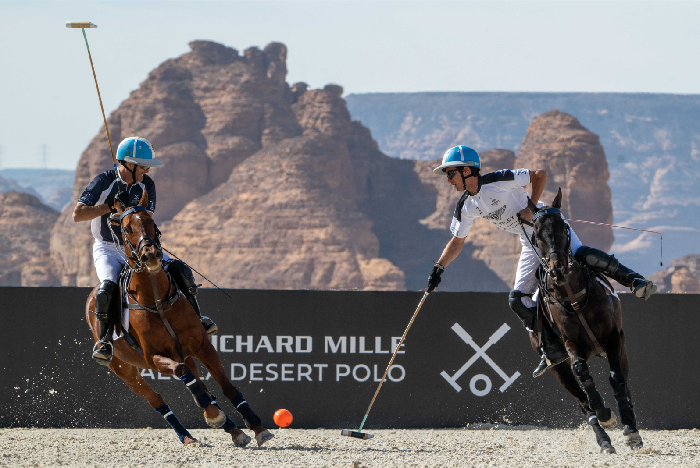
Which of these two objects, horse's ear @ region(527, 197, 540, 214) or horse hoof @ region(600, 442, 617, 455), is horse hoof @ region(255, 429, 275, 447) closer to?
horse hoof @ region(600, 442, 617, 455)

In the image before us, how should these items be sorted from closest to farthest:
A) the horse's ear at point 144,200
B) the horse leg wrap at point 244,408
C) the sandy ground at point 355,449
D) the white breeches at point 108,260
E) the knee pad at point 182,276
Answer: the sandy ground at point 355,449
the horse's ear at point 144,200
the horse leg wrap at point 244,408
the knee pad at point 182,276
the white breeches at point 108,260

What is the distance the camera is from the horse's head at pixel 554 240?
22.7 ft

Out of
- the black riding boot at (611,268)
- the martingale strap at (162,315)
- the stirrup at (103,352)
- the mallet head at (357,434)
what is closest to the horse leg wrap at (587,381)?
the black riding boot at (611,268)

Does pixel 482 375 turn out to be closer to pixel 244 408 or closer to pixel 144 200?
pixel 244 408

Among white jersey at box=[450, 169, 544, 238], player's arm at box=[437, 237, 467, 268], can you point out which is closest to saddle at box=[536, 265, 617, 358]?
white jersey at box=[450, 169, 544, 238]

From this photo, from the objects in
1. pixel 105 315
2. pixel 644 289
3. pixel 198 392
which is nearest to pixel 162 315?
pixel 105 315

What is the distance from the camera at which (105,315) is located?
24.3ft

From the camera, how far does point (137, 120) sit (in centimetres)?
9412

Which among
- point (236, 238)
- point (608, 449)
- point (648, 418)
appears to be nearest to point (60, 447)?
point (608, 449)

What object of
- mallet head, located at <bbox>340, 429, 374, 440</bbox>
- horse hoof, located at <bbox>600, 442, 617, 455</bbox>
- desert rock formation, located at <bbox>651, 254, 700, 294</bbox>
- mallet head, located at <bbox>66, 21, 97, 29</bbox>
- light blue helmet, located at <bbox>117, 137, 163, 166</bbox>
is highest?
mallet head, located at <bbox>66, 21, 97, 29</bbox>

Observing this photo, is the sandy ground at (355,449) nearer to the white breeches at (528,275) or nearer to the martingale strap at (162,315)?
the martingale strap at (162,315)

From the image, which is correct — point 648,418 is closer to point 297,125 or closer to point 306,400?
point 306,400

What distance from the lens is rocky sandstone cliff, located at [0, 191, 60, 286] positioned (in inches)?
3231

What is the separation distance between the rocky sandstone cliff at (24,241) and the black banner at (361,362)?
7495 cm
